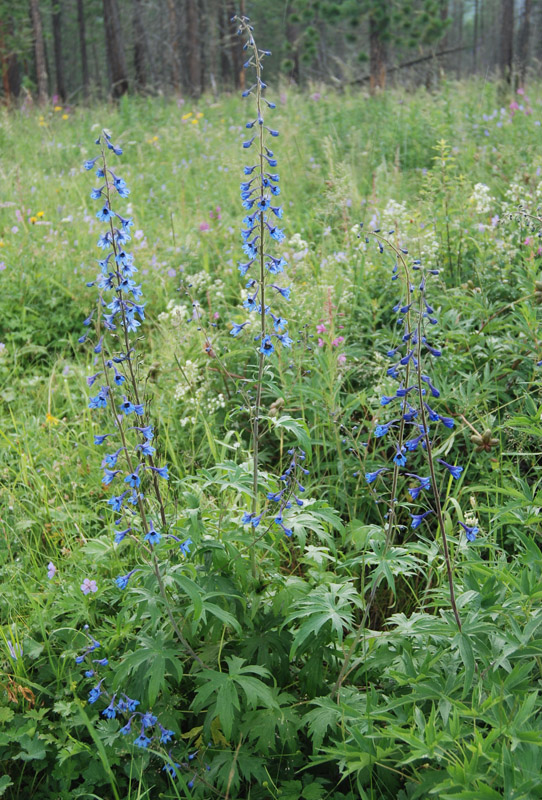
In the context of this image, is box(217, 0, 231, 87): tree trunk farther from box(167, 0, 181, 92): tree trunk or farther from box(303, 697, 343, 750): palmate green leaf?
box(303, 697, 343, 750): palmate green leaf

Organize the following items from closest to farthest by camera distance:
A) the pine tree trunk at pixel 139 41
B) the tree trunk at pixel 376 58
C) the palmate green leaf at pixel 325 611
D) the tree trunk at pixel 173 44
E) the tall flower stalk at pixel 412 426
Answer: the tall flower stalk at pixel 412 426 → the palmate green leaf at pixel 325 611 → the tree trunk at pixel 376 58 → the pine tree trunk at pixel 139 41 → the tree trunk at pixel 173 44

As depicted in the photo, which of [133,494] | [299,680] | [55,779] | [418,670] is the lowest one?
[55,779]

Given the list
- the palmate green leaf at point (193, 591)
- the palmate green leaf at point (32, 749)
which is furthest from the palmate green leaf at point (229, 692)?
the palmate green leaf at point (32, 749)

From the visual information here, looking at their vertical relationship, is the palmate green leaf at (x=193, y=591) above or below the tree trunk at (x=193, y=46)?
below

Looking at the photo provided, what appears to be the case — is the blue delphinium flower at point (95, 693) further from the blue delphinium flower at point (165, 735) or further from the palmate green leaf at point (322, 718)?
the palmate green leaf at point (322, 718)

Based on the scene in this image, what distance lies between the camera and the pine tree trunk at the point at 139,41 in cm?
1539

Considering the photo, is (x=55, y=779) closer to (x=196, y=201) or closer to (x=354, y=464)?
(x=354, y=464)

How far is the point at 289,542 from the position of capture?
2965 millimetres

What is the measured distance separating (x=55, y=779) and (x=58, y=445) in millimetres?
1843

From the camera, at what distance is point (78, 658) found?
2326 mm

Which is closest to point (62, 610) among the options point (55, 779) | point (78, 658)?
point (78, 658)

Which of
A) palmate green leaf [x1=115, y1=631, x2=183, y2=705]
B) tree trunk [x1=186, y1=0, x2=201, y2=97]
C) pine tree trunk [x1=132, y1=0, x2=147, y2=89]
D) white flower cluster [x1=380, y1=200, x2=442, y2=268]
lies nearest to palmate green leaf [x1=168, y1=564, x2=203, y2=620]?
palmate green leaf [x1=115, y1=631, x2=183, y2=705]

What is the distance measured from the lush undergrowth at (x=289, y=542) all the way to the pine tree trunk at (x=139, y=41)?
11.4m

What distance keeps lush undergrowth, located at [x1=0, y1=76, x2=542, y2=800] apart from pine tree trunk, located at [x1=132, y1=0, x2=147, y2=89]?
37.4 feet
